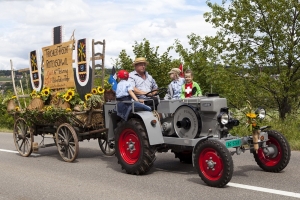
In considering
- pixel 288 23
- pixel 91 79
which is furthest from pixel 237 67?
pixel 91 79

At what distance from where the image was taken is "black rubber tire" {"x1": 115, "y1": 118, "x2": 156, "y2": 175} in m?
7.58

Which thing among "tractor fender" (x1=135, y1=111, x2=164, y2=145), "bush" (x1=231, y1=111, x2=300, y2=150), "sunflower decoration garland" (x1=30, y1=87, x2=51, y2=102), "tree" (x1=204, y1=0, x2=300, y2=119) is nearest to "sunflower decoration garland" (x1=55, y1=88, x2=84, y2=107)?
"sunflower decoration garland" (x1=30, y1=87, x2=51, y2=102)

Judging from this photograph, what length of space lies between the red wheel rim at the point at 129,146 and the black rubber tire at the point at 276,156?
2009 millimetres

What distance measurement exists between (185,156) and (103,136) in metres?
2.00

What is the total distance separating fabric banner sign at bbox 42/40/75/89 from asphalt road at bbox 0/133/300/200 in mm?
1876

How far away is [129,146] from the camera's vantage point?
8.00 m

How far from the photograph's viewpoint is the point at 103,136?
9.75 m

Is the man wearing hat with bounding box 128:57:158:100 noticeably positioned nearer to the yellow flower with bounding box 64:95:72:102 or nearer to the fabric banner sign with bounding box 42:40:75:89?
the yellow flower with bounding box 64:95:72:102

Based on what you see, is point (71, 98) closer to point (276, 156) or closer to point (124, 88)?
point (124, 88)

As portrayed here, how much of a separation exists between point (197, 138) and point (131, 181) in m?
1.27

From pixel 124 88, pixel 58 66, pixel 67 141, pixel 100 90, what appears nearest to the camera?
pixel 124 88

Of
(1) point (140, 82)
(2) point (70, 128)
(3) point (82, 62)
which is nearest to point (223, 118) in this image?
(1) point (140, 82)

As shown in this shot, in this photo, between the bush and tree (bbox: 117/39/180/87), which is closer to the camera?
the bush

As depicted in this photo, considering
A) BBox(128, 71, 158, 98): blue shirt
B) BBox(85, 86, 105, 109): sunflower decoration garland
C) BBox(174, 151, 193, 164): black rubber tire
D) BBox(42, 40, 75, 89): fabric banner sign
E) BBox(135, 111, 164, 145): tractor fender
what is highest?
BBox(42, 40, 75, 89): fabric banner sign
